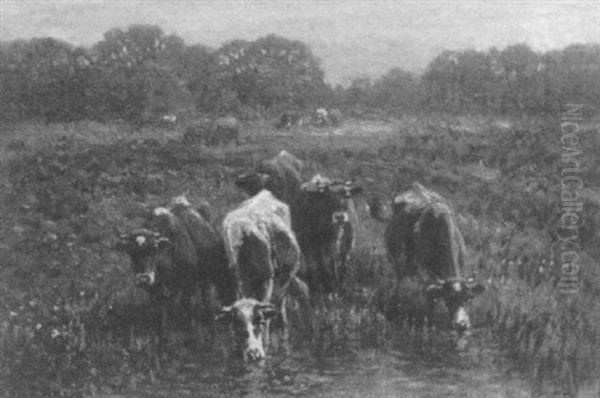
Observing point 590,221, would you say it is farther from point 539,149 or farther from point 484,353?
point 484,353

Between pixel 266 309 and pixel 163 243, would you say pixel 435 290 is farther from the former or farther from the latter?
pixel 163 243

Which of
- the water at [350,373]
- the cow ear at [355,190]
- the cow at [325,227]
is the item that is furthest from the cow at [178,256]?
the cow ear at [355,190]

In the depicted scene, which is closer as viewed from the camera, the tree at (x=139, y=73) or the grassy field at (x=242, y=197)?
Answer: the grassy field at (x=242, y=197)

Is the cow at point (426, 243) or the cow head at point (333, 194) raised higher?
the cow head at point (333, 194)

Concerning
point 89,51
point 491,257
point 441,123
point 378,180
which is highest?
point 89,51

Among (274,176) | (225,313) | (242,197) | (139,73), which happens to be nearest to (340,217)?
(274,176)

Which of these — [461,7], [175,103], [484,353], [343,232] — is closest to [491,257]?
[484,353]

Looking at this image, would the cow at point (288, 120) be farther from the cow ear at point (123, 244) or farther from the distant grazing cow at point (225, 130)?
the cow ear at point (123, 244)

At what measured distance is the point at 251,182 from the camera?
15.1 feet

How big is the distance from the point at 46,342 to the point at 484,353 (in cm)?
227

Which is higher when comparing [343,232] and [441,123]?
[441,123]

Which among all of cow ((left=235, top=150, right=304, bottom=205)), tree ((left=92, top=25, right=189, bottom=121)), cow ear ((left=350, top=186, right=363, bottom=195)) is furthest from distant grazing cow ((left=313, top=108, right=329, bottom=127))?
tree ((left=92, top=25, right=189, bottom=121))

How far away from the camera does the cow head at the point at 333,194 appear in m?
4.65

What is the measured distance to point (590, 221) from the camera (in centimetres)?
470
